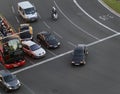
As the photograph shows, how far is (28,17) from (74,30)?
9248 millimetres

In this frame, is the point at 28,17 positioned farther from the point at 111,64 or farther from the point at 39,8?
the point at 111,64

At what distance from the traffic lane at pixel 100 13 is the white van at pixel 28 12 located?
1060 cm

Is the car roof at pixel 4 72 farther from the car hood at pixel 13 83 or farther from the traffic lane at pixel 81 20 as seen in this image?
the traffic lane at pixel 81 20

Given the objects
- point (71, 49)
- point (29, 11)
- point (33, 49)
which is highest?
point (29, 11)

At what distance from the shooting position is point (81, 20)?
81938mm

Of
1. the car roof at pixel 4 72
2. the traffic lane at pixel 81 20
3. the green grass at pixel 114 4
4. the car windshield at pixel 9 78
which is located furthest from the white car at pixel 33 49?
the green grass at pixel 114 4

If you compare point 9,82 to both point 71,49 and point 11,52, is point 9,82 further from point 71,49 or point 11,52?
point 71,49

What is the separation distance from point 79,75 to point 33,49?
961 cm

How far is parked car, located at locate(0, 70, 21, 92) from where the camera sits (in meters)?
60.7

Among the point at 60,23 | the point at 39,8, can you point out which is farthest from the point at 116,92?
the point at 39,8

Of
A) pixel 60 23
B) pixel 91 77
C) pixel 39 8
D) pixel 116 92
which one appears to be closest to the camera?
pixel 116 92

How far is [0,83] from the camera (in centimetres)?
6188

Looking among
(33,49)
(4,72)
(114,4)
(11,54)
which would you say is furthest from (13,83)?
(114,4)

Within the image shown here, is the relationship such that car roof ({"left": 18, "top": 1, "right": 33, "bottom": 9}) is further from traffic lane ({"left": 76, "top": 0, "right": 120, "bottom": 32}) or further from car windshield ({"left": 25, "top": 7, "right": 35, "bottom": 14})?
traffic lane ({"left": 76, "top": 0, "right": 120, "bottom": 32})
